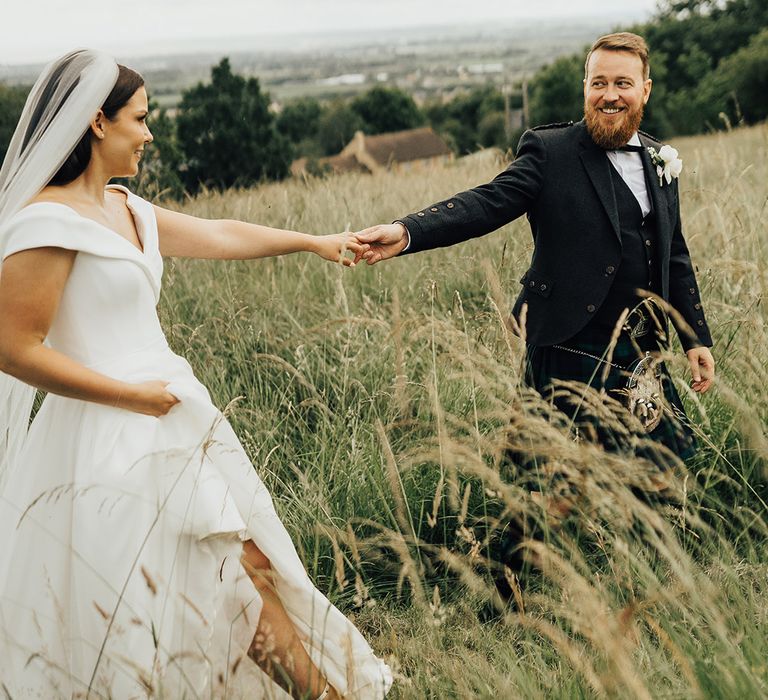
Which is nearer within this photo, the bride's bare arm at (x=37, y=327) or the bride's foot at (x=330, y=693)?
the bride's bare arm at (x=37, y=327)

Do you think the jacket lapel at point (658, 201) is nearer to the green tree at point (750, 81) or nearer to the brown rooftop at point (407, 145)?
the green tree at point (750, 81)

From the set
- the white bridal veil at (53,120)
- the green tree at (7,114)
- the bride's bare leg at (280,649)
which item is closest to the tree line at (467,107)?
the green tree at (7,114)

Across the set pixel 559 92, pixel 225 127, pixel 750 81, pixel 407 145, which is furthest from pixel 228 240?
pixel 407 145

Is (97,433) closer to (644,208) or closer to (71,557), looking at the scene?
(71,557)

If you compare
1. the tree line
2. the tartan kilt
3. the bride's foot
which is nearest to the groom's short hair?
the tartan kilt

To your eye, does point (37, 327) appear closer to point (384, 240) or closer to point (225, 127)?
point (384, 240)

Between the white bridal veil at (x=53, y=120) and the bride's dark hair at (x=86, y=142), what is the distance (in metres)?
0.02

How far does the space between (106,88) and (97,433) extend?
85cm

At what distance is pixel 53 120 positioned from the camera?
2.06 metres

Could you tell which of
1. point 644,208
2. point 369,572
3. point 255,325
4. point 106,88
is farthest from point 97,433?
point 255,325

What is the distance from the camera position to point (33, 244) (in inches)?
75.4

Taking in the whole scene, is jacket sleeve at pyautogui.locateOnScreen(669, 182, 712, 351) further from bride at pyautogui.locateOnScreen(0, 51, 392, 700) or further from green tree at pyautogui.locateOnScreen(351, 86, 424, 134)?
green tree at pyautogui.locateOnScreen(351, 86, 424, 134)

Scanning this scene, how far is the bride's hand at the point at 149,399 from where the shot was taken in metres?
1.99

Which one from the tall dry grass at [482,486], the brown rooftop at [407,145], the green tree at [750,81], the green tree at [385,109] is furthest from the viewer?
the green tree at [385,109]
